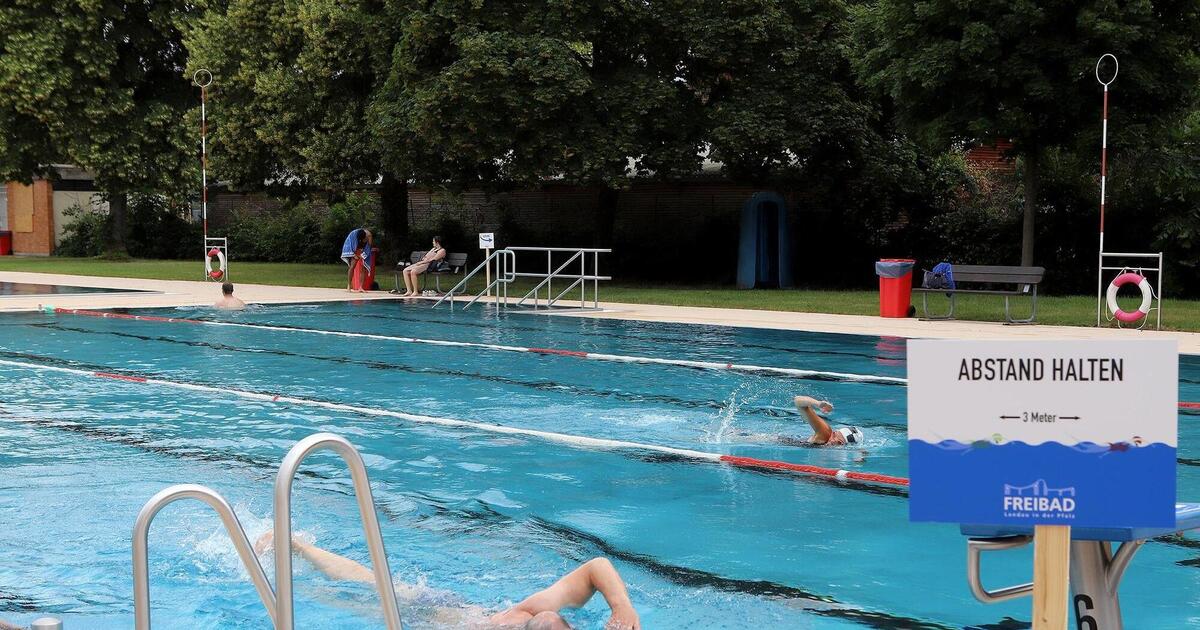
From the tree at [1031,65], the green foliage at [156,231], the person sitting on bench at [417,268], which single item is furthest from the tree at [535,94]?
the green foliage at [156,231]

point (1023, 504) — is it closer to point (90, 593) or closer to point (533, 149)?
point (90, 593)

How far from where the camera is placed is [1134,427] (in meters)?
2.94

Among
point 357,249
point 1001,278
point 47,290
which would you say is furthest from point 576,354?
point 47,290

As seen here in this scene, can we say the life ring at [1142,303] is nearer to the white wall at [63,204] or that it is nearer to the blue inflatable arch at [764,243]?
the blue inflatable arch at [764,243]

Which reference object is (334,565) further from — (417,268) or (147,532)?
(417,268)

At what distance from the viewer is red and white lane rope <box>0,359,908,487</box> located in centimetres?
793

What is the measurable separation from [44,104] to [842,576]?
3398cm

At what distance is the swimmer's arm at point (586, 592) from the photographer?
4.61 m

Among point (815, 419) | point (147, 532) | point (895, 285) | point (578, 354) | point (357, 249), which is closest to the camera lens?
point (147, 532)

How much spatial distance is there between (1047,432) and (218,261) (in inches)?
1060

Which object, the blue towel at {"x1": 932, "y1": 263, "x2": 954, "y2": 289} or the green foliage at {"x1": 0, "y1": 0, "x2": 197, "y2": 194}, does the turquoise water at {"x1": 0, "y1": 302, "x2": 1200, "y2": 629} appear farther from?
the green foliage at {"x1": 0, "y1": 0, "x2": 197, "y2": 194}

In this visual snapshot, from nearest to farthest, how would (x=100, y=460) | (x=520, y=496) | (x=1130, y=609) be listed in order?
1. (x=1130, y=609)
2. (x=520, y=496)
3. (x=100, y=460)

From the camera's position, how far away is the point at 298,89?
27453mm

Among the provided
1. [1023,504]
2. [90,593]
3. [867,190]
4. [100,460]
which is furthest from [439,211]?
[1023,504]
